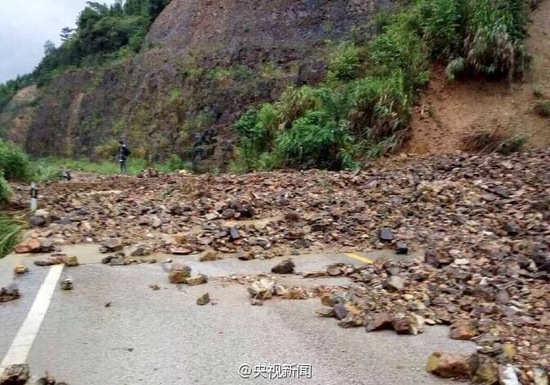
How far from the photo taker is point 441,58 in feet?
59.6

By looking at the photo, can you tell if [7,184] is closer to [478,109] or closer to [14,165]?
[14,165]

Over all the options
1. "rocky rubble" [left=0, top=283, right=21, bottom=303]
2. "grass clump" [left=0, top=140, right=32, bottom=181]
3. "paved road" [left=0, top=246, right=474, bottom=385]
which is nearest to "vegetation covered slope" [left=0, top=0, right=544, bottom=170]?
"grass clump" [left=0, top=140, right=32, bottom=181]

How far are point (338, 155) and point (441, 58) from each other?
16.9ft

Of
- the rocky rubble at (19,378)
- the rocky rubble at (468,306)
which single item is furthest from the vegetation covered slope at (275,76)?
the rocky rubble at (19,378)

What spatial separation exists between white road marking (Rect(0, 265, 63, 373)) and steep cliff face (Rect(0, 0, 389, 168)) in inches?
666

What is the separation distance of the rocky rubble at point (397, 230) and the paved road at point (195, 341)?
321 mm

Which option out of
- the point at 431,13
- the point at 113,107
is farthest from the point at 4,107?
the point at 431,13

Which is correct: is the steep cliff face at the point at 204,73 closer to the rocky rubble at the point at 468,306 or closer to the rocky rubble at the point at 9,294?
the rocky rubble at the point at 468,306

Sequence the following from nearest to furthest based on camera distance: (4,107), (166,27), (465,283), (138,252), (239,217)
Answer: (465,283) < (138,252) < (239,217) < (166,27) < (4,107)

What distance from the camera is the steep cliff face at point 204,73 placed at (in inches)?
983

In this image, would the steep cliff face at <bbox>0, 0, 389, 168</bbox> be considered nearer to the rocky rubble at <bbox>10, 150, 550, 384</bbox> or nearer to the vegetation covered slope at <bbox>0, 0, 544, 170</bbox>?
the vegetation covered slope at <bbox>0, 0, 544, 170</bbox>

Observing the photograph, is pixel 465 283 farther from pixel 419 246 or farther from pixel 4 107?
pixel 4 107

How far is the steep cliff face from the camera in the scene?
81.9ft

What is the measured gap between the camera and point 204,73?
29.7 m
